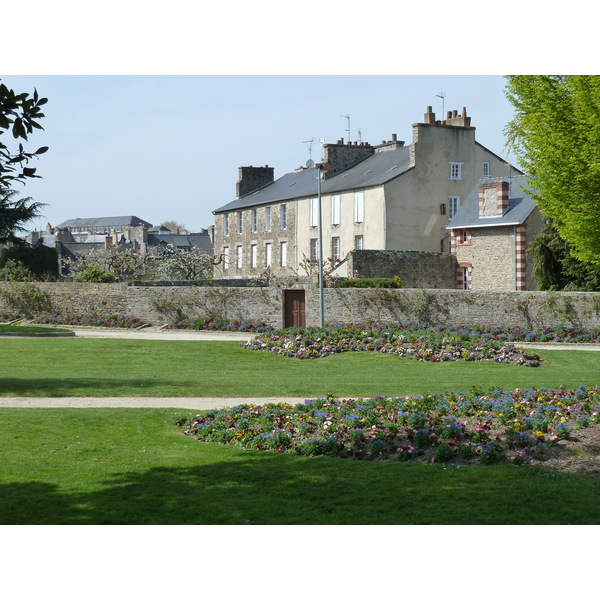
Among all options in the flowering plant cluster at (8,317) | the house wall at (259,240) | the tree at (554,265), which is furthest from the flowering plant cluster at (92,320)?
the tree at (554,265)

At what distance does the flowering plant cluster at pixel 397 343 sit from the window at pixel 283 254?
83.0 ft

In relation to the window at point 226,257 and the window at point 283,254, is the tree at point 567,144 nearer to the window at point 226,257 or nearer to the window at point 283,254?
the window at point 283,254

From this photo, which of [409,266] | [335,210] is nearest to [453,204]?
[335,210]

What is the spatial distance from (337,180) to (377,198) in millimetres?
5975

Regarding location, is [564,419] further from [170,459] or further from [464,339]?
[464,339]

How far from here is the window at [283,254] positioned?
1987 inches

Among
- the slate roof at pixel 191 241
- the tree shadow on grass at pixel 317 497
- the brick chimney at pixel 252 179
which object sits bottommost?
the tree shadow on grass at pixel 317 497

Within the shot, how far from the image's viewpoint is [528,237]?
36.6 meters

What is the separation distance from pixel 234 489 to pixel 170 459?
59.6 inches

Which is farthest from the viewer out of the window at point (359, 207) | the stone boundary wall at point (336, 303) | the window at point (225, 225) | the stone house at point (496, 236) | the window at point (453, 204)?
the window at point (225, 225)

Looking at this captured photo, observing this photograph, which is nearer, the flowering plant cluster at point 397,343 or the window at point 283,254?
the flowering plant cluster at point 397,343

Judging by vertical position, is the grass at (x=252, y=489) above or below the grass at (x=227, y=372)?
below

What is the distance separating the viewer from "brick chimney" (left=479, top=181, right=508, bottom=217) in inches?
1487

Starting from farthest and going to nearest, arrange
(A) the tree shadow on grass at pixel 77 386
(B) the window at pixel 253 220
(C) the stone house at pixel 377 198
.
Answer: (B) the window at pixel 253 220
(C) the stone house at pixel 377 198
(A) the tree shadow on grass at pixel 77 386
